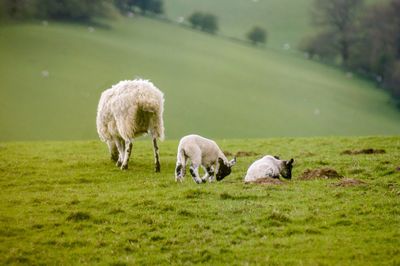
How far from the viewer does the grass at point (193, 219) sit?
11.4 m

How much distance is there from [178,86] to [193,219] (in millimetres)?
57104

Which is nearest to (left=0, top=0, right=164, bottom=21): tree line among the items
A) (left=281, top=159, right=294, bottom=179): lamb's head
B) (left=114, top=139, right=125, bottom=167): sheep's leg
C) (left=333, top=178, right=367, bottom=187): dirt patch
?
(left=114, top=139, right=125, bottom=167): sheep's leg

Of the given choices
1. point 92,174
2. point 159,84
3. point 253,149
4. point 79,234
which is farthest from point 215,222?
point 159,84

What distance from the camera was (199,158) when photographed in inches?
663

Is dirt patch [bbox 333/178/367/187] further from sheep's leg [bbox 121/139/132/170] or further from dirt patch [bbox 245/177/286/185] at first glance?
sheep's leg [bbox 121/139/132/170]

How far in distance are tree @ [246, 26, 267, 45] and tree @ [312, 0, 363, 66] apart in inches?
405

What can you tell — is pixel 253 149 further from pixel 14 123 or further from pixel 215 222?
pixel 14 123

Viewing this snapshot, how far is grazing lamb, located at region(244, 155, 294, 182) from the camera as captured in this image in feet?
57.5

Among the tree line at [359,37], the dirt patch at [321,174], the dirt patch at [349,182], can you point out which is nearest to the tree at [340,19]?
the tree line at [359,37]

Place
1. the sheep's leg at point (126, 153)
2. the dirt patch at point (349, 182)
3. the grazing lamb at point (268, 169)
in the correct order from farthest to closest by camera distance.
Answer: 1. the sheep's leg at point (126, 153)
2. the grazing lamb at point (268, 169)
3. the dirt patch at point (349, 182)

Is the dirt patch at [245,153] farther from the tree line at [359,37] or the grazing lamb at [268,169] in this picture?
the tree line at [359,37]

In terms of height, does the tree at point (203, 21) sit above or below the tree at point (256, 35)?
above

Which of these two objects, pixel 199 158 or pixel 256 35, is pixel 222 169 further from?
pixel 256 35

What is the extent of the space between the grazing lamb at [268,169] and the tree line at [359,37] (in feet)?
239
